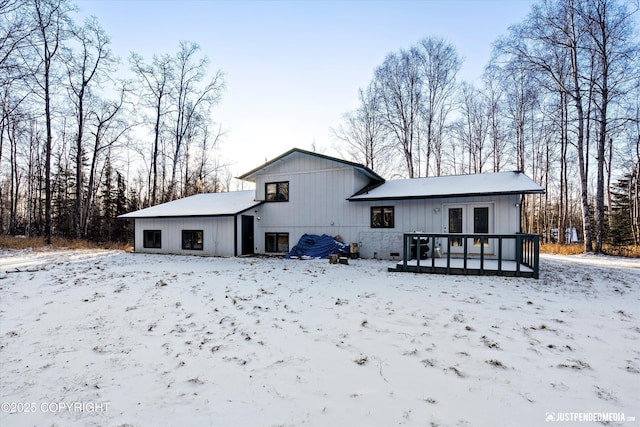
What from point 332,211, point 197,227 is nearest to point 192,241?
point 197,227

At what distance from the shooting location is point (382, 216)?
12578mm

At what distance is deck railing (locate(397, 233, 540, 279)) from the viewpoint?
26.7 feet

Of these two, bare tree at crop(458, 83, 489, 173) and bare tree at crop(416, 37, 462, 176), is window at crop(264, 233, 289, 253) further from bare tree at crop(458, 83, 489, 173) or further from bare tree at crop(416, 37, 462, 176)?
bare tree at crop(458, 83, 489, 173)

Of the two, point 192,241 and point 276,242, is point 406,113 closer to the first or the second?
point 276,242

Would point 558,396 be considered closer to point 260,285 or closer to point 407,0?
point 260,285

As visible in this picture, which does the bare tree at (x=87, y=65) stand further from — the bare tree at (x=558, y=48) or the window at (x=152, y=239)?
the bare tree at (x=558, y=48)

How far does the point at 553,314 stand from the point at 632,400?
2551 mm

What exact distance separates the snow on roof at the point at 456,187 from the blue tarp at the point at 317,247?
209cm

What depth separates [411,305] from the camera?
5250mm

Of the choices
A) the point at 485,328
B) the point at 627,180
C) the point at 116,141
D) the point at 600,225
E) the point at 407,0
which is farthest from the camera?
the point at 627,180

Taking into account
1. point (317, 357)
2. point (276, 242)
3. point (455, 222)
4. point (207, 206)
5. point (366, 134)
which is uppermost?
point (366, 134)

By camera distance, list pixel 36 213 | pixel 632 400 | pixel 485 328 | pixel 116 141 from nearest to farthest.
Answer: pixel 632 400 < pixel 485 328 < pixel 116 141 < pixel 36 213

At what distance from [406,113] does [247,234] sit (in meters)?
14.2

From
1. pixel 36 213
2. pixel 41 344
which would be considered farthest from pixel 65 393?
pixel 36 213
